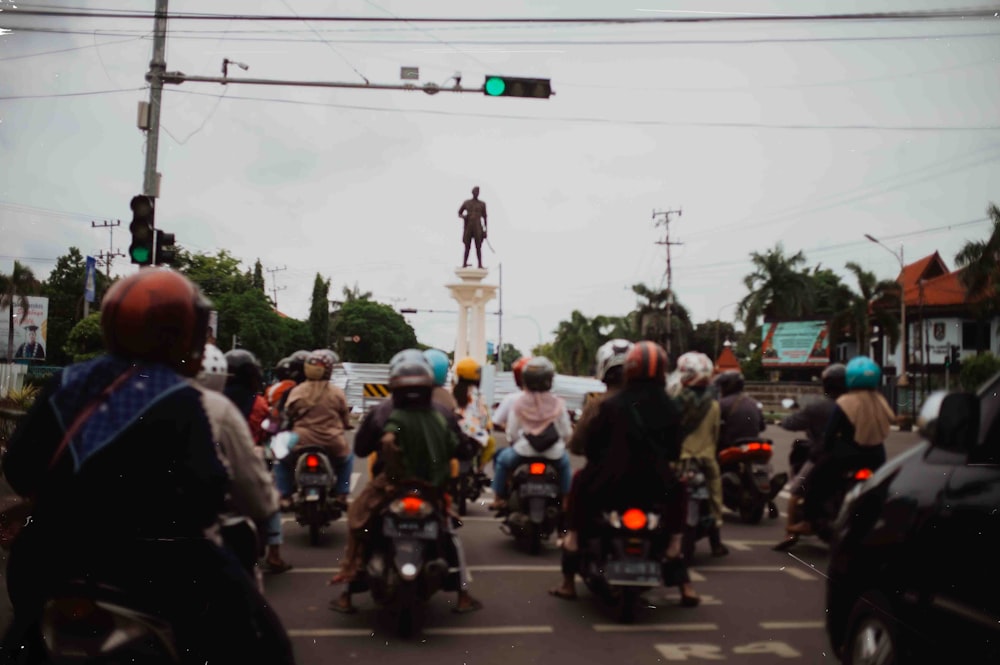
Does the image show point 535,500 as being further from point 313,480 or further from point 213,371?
point 213,371

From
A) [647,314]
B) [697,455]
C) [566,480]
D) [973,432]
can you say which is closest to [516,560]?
[566,480]

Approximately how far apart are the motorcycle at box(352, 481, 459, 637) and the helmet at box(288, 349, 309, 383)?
3310 mm

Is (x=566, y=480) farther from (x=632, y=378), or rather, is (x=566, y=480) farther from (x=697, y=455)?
(x=632, y=378)

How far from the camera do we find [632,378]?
536cm

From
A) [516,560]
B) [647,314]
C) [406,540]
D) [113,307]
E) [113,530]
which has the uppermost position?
[647,314]

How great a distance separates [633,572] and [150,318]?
3.48 metres

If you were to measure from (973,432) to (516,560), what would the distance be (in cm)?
493

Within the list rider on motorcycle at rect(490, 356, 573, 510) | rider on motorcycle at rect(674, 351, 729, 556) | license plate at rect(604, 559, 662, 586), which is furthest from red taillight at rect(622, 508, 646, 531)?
rider on motorcycle at rect(490, 356, 573, 510)

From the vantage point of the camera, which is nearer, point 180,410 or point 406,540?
point 180,410

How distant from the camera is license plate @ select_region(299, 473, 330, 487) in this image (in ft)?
24.1

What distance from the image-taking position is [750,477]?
8.62 m

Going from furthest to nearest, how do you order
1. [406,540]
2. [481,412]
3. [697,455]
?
[481,412]
[697,455]
[406,540]

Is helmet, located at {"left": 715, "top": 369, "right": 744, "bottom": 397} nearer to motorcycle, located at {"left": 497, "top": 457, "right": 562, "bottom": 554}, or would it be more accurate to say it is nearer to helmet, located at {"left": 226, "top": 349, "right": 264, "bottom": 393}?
motorcycle, located at {"left": 497, "top": 457, "right": 562, "bottom": 554}

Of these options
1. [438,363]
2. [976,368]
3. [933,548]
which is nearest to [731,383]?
[438,363]
